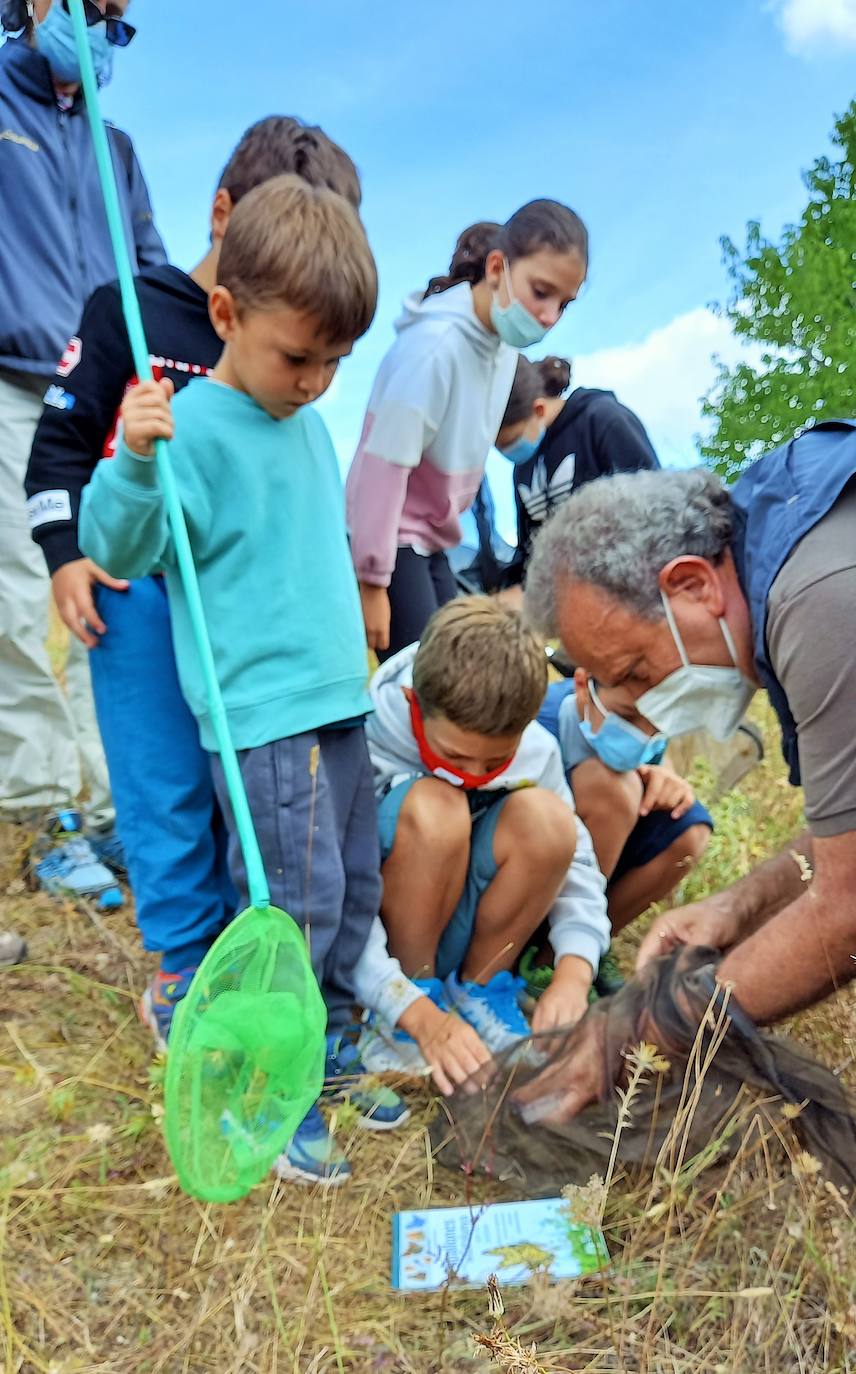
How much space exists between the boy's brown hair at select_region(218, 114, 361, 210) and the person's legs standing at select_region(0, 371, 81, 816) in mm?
998

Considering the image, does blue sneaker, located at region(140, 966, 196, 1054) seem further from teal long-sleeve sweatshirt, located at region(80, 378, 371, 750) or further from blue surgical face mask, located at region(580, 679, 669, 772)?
blue surgical face mask, located at region(580, 679, 669, 772)

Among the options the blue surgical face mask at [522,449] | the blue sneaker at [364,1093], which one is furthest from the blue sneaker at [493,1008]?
the blue surgical face mask at [522,449]

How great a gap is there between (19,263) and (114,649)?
1.35 metres

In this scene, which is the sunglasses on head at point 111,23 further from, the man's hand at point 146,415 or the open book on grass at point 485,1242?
the open book on grass at point 485,1242

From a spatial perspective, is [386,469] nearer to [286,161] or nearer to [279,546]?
[286,161]

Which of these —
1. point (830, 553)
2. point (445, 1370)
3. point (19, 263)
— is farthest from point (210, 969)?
point (19, 263)

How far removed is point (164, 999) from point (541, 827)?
0.82 metres

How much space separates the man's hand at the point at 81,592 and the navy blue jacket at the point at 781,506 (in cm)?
111

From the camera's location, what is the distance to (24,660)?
2.91m

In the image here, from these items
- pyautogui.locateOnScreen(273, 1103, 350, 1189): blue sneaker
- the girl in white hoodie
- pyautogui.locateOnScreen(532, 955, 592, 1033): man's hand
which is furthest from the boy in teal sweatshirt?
the girl in white hoodie

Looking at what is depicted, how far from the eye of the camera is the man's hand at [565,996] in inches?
84.4

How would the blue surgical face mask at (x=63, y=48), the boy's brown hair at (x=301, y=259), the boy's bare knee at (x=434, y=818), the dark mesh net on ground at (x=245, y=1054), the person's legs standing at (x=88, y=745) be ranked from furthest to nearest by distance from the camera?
the person's legs standing at (x=88, y=745) → the blue surgical face mask at (x=63, y=48) → the boy's bare knee at (x=434, y=818) → the boy's brown hair at (x=301, y=259) → the dark mesh net on ground at (x=245, y=1054)

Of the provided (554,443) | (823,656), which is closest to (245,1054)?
(823,656)

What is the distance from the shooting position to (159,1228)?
64.7 inches
